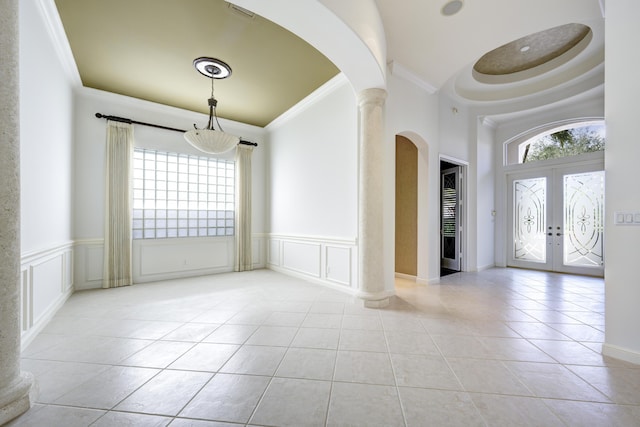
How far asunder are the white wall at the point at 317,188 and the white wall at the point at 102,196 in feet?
2.60

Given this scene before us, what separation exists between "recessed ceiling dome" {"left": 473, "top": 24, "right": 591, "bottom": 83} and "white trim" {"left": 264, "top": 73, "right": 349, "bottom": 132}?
2817mm

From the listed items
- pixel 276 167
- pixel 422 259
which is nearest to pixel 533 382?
pixel 422 259

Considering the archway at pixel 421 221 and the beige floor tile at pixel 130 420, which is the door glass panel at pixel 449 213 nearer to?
the archway at pixel 421 221

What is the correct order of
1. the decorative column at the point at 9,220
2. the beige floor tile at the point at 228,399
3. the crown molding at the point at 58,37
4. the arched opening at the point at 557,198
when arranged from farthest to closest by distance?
the arched opening at the point at 557,198 → the crown molding at the point at 58,37 → the beige floor tile at the point at 228,399 → the decorative column at the point at 9,220

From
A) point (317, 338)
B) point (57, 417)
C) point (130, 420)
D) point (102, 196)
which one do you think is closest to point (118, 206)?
point (102, 196)

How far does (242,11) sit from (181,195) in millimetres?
3793

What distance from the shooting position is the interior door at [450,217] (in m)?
5.74

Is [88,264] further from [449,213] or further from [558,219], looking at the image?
[558,219]

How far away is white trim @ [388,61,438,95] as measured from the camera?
3.99 meters

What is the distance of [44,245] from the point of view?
2.86 meters

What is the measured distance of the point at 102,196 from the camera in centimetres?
443

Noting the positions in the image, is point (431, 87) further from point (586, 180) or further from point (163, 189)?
point (163, 189)

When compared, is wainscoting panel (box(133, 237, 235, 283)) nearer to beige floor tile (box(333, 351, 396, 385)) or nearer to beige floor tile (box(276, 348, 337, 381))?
beige floor tile (box(276, 348, 337, 381))

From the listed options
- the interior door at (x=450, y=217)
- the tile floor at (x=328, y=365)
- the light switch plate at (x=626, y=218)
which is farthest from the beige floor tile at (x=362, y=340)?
the interior door at (x=450, y=217)
